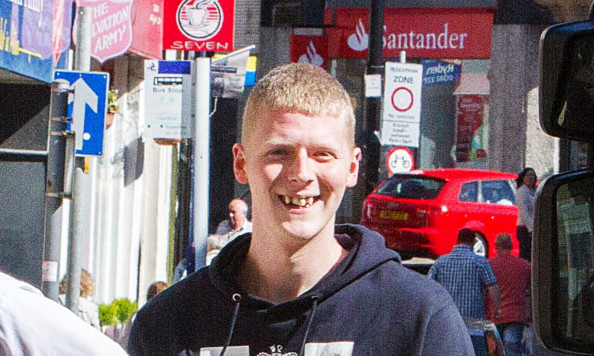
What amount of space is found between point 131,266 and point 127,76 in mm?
2545

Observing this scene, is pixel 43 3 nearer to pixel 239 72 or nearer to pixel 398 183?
pixel 239 72

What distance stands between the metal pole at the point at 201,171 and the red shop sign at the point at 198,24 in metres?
1.91

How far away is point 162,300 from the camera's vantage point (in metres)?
3.01

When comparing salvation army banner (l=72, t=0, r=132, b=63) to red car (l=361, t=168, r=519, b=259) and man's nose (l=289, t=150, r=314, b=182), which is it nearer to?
red car (l=361, t=168, r=519, b=259)

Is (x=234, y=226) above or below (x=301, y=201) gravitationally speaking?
below

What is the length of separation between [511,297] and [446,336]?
9.68m

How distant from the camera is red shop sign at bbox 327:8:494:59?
25.9m

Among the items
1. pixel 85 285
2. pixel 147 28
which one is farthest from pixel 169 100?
pixel 147 28

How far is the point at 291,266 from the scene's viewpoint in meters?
2.96

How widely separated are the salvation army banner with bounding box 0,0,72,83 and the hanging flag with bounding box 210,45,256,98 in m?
3.31

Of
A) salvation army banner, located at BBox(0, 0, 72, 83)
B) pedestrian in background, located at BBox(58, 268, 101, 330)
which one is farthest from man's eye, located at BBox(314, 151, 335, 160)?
pedestrian in background, located at BBox(58, 268, 101, 330)

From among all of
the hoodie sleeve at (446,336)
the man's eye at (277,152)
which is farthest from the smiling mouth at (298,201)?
the hoodie sleeve at (446,336)

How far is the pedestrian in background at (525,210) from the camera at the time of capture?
17625 millimetres

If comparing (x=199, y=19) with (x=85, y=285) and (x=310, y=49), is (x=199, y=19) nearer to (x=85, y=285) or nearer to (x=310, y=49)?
(x=85, y=285)
